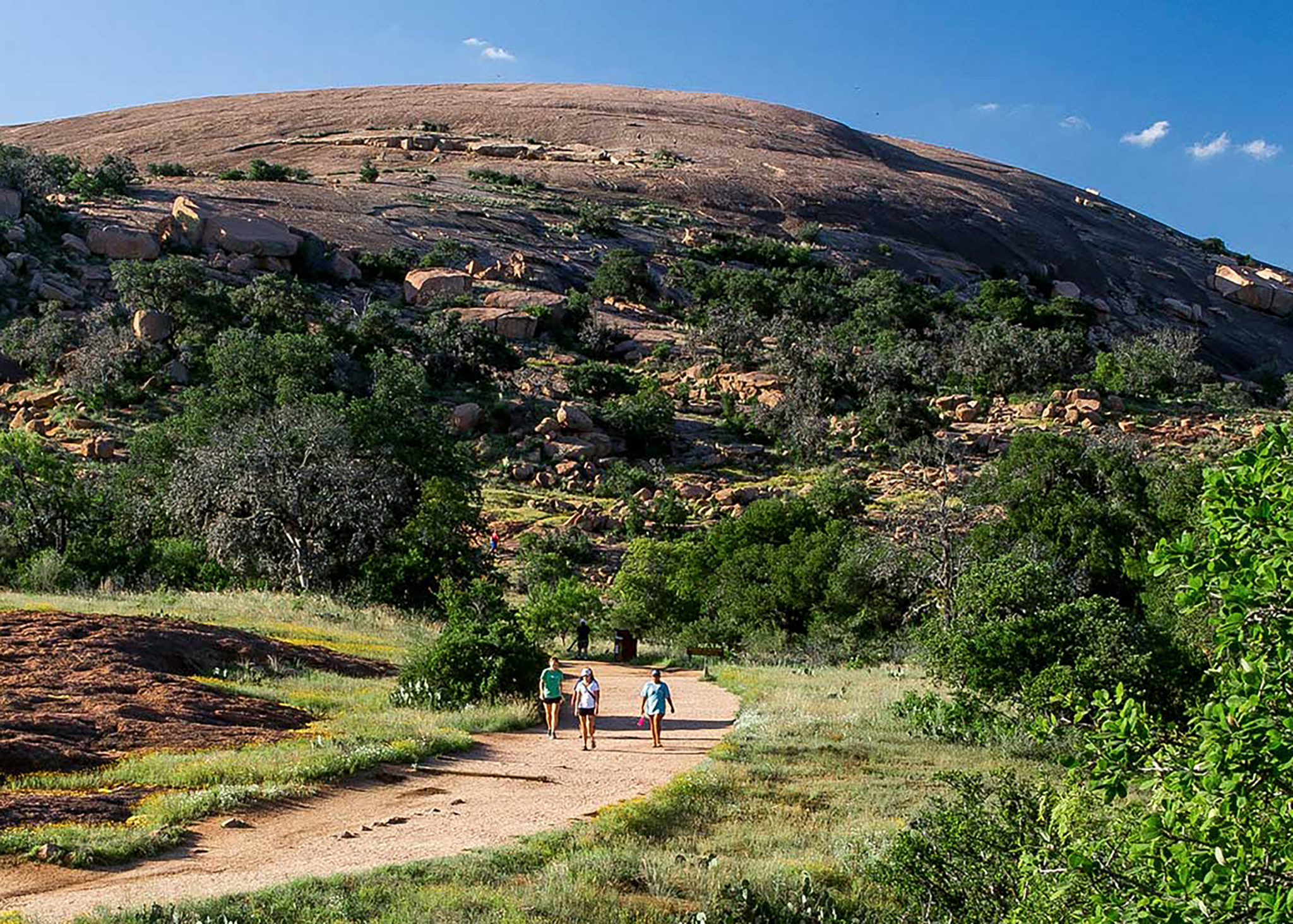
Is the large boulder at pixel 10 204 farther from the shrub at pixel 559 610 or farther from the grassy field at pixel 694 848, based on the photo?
the grassy field at pixel 694 848

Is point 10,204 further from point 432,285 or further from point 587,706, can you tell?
point 587,706

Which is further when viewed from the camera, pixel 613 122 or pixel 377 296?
pixel 613 122

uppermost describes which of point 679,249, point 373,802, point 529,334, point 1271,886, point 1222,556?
point 679,249

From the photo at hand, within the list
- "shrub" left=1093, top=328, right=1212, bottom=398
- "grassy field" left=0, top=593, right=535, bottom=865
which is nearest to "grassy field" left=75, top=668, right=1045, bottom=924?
"grassy field" left=0, top=593, right=535, bottom=865

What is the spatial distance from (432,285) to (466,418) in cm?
1272

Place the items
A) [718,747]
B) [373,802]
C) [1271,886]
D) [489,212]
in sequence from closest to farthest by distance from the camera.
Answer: [1271,886], [373,802], [718,747], [489,212]

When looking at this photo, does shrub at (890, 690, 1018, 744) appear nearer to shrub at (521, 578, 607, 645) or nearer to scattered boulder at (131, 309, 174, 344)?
shrub at (521, 578, 607, 645)

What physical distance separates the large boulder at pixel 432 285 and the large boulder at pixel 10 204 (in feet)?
54.1

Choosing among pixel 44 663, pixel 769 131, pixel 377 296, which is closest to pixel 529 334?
pixel 377 296

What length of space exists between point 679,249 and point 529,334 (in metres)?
16.9

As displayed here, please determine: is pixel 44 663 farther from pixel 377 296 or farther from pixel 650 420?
pixel 377 296

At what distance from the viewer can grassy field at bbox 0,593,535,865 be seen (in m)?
7.23

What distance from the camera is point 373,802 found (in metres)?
8.76

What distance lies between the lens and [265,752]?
9555 millimetres
